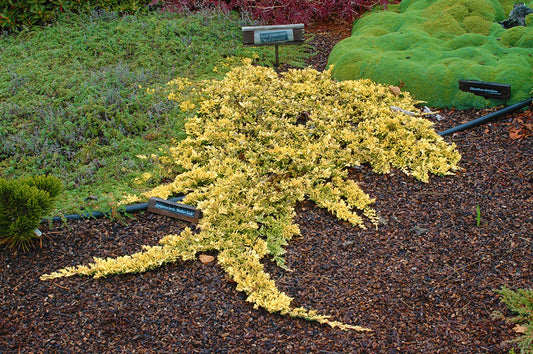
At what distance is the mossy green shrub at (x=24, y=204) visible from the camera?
350 cm

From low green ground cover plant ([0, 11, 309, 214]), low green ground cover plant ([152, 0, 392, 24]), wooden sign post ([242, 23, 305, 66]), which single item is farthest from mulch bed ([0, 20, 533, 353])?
low green ground cover plant ([152, 0, 392, 24])

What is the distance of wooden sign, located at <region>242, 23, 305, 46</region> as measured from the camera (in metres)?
6.47

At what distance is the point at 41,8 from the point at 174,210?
5073 mm

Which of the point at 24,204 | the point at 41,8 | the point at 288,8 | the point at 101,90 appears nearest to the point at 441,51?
the point at 288,8

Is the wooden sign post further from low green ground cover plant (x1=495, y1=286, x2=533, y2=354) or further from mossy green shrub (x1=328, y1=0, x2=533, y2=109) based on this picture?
low green ground cover plant (x1=495, y1=286, x2=533, y2=354)

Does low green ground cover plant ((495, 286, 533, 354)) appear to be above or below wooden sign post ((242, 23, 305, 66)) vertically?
below

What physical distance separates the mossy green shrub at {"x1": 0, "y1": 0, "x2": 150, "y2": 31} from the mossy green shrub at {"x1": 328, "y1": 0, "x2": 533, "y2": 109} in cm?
368

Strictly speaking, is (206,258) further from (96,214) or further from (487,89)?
(487,89)

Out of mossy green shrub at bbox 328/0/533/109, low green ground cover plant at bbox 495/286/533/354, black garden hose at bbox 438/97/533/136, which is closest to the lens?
low green ground cover plant at bbox 495/286/533/354

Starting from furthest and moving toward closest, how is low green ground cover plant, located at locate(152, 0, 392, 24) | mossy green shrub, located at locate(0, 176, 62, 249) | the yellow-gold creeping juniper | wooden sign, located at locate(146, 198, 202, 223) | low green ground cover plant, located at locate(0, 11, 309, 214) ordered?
1. low green ground cover plant, located at locate(152, 0, 392, 24)
2. low green ground cover plant, located at locate(0, 11, 309, 214)
3. wooden sign, located at locate(146, 198, 202, 223)
4. the yellow-gold creeping juniper
5. mossy green shrub, located at locate(0, 176, 62, 249)

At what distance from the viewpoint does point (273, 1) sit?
7234mm

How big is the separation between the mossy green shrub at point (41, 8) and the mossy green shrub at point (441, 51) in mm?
3680

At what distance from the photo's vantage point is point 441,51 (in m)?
6.11

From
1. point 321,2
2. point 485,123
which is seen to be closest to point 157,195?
point 485,123
